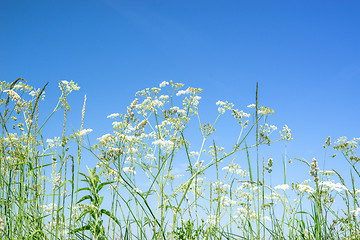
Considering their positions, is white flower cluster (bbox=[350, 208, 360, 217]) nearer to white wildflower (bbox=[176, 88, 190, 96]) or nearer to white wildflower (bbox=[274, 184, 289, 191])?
white wildflower (bbox=[274, 184, 289, 191])

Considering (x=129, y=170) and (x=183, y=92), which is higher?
(x=183, y=92)

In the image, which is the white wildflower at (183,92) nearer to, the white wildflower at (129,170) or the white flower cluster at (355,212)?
the white wildflower at (129,170)

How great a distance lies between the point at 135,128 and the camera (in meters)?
3.81

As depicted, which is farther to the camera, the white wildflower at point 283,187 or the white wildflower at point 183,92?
the white wildflower at point 183,92

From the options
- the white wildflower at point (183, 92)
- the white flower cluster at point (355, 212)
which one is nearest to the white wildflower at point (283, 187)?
the white flower cluster at point (355, 212)

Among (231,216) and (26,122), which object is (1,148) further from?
(231,216)

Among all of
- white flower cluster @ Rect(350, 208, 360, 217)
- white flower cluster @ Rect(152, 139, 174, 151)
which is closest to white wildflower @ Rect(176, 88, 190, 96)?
white flower cluster @ Rect(152, 139, 174, 151)

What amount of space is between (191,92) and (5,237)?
264 cm

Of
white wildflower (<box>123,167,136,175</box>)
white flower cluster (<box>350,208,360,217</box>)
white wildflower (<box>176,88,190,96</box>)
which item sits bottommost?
white flower cluster (<box>350,208,360,217</box>)

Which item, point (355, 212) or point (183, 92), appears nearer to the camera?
point (355, 212)

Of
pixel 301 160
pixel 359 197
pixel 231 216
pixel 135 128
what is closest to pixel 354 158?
pixel 359 197

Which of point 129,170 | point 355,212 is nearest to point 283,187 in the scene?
point 355,212

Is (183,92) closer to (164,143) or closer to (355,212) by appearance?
(164,143)

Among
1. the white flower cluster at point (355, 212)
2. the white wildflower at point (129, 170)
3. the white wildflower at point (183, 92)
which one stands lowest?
the white flower cluster at point (355, 212)
